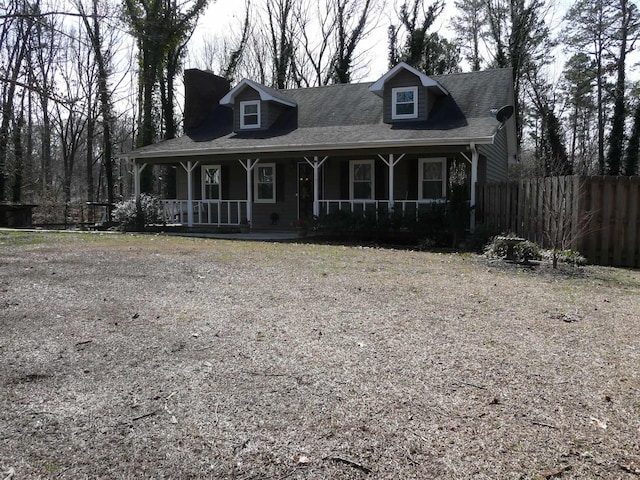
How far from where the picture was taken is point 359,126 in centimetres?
1722

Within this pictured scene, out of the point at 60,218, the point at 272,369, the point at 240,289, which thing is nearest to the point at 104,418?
the point at 272,369

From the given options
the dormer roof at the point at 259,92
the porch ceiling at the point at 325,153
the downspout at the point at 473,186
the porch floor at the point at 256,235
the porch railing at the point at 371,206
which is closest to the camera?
the downspout at the point at 473,186

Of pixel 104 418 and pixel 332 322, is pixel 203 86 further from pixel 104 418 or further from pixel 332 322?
pixel 104 418

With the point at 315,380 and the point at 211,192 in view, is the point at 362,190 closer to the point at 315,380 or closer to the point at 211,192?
the point at 211,192

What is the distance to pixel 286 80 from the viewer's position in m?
33.6

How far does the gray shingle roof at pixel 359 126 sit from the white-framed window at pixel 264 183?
3.79 feet

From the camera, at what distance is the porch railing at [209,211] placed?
1806 cm

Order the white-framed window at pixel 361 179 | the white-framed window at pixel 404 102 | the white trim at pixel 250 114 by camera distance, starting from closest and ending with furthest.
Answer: the white-framed window at pixel 404 102 < the white-framed window at pixel 361 179 < the white trim at pixel 250 114

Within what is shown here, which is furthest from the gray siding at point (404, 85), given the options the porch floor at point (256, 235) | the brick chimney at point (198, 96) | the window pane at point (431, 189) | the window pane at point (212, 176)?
the brick chimney at point (198, 96)

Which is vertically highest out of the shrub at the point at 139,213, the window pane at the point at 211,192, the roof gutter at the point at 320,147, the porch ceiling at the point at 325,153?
the roof gutter at the point at 320,147

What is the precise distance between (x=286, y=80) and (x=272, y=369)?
3175 centimetres

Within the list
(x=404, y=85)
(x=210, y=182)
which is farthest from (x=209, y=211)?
(x=404, y=85)

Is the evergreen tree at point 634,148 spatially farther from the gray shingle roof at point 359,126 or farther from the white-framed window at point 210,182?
the white-framed window at point 210,182

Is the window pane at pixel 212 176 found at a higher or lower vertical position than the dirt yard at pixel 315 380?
higher
